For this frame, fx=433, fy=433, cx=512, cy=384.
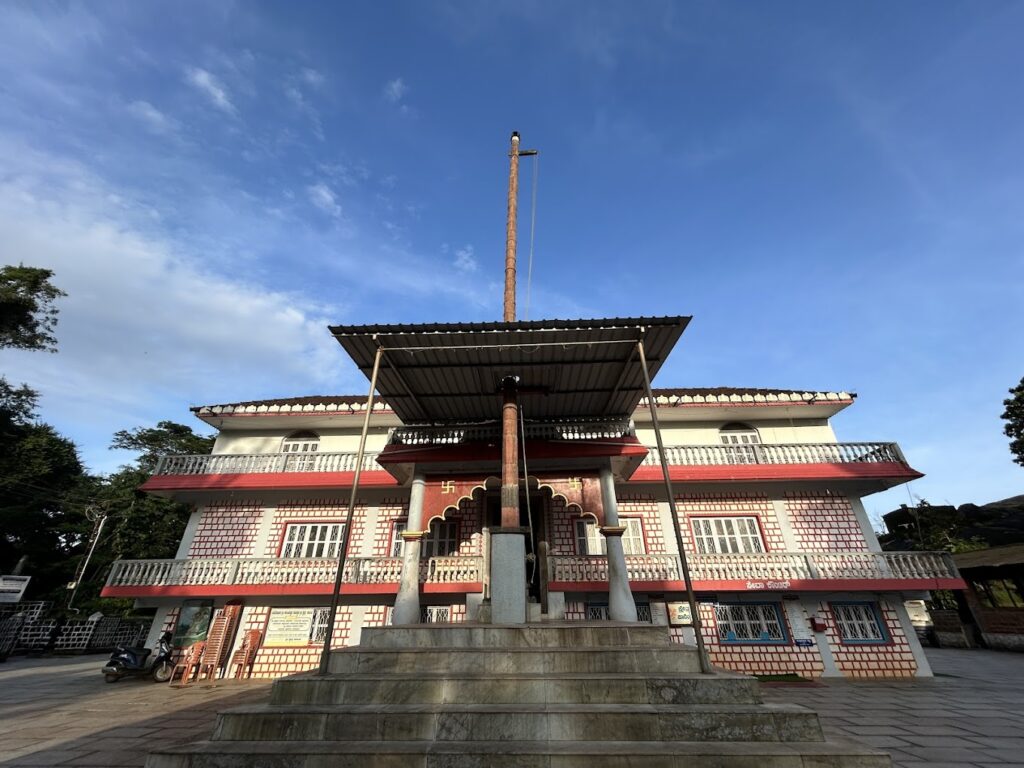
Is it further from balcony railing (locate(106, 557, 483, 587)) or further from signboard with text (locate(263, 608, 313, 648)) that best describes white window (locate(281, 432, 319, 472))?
signboard with text (locate(263, 608, 313, 648))

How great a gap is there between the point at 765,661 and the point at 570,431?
8.70 m

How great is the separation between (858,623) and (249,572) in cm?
1731

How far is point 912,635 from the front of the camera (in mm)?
12125

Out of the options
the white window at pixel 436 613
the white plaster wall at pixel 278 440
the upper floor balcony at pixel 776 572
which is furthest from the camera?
the white plaster wall at pixel 278 440

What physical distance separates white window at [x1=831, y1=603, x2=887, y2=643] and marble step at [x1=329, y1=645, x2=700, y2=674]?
10393 mm

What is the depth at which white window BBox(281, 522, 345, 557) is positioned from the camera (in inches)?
528

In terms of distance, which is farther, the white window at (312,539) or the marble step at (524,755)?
the white window at (312,539)

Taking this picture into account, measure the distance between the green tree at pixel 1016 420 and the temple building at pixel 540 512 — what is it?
20.9 m

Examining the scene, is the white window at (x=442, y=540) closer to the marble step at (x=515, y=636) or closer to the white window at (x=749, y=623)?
the marble step at (x=515, y=636)

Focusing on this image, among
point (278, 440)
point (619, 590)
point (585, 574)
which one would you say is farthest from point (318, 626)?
point (619, 590)

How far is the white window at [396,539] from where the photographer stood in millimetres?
13141

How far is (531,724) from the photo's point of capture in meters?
4.30

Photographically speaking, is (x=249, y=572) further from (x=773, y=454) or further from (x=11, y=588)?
(x=773, y=454)

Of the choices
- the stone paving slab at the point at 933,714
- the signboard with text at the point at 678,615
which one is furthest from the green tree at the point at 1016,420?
the signboard with text at the point at 678,615
